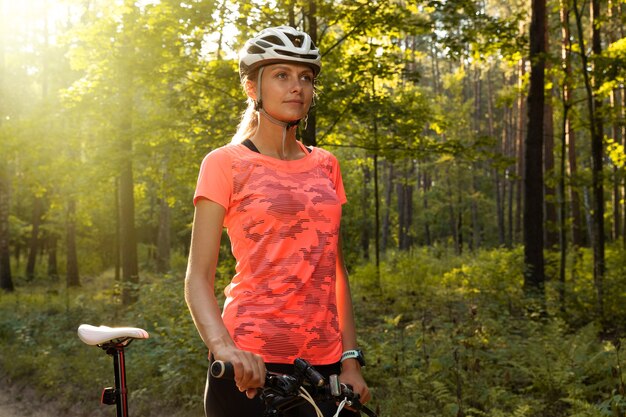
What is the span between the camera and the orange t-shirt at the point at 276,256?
2.46 m

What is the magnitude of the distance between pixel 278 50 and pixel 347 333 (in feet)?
3.91

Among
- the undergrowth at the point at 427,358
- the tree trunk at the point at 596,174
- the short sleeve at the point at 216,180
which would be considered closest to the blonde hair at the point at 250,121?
the short sleeve at the point at 216,180

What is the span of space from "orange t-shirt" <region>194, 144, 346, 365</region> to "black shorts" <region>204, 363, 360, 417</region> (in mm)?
133

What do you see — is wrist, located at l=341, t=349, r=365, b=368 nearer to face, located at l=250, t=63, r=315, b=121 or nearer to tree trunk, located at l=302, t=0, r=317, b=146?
face, located at l=250, t=63, r=315, b=121

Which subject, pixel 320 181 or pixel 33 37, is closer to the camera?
pixel 320 181

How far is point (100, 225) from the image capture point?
154ft

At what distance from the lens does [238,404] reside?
2418 millimetres

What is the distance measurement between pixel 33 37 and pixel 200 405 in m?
28.8

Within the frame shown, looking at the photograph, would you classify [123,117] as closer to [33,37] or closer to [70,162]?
[70,162]

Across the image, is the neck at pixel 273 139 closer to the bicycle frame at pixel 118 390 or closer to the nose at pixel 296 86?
the nose at pixel 296 86

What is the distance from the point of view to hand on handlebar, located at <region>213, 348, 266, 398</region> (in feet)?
7.09

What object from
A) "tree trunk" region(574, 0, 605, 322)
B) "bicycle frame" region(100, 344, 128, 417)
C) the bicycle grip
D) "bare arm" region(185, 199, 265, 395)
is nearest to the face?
"bare arm" region(185, 199, 265, 395)

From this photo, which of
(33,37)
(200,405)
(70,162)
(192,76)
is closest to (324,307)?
(200,405)

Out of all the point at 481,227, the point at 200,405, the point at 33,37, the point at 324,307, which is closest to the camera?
the point at 324,307
